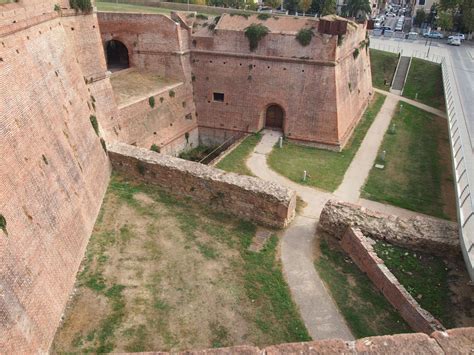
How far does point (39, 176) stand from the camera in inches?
368

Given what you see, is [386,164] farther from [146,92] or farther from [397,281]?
Result: [146,92]

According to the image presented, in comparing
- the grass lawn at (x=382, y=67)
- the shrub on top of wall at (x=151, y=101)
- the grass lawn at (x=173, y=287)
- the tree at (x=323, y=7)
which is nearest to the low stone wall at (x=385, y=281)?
the grass lawn at (x=173, y=287)

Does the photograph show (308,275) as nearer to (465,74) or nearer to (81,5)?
(81,5)

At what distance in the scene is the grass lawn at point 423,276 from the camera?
9641 mm

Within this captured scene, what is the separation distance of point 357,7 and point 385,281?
52.6 m

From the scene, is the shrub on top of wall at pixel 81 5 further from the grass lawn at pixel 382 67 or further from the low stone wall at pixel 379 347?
the grass lawn at pixel 382 67

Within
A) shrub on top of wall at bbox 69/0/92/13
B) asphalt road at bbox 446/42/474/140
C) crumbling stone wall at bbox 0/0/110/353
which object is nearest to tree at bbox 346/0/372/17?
asphalt road at bbox 446/42/474/140

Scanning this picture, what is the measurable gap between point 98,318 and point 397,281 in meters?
7.49

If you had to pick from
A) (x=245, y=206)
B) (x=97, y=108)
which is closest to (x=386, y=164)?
(x=245, y=206)

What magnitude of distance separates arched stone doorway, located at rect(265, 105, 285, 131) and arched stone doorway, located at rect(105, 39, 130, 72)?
8.56 meters

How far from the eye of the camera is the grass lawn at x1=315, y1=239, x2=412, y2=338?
371 inches

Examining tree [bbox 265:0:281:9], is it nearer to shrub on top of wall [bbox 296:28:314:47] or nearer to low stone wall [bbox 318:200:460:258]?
shrub on top of wall [bbox 296:28:314:47]

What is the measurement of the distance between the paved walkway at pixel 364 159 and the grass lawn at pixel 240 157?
422cm

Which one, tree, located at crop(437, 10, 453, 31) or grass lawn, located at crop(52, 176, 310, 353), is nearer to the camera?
grass lawn, located at crop(52, 176, 310, 353)
